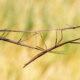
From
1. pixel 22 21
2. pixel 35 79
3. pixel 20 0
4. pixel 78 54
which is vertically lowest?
pixel 35 79

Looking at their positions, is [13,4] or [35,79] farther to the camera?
[13,4]

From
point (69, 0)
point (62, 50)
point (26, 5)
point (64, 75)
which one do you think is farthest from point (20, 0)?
point (64, 75)

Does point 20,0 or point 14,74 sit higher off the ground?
point 20,0

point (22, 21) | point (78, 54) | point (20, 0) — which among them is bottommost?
point (78, 54)

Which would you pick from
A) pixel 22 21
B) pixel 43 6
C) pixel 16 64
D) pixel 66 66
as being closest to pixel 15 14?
pixel 22 21

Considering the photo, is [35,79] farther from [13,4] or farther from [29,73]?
[13,4]

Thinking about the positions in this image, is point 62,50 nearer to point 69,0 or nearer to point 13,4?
point 69,0
